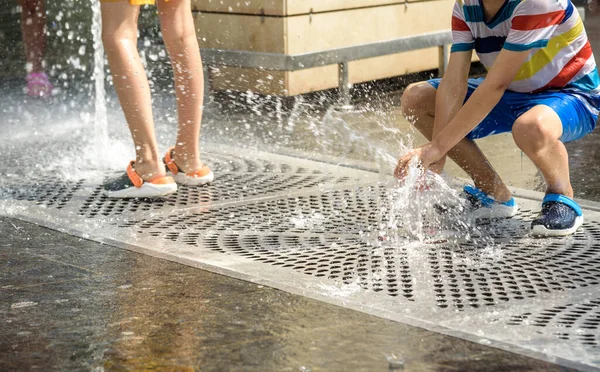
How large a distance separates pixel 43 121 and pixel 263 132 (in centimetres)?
124

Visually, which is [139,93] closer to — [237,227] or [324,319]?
[237,227]

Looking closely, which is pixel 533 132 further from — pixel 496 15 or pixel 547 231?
pixel 496 15

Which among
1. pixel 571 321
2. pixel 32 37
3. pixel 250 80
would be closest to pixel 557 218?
pixel 571 321

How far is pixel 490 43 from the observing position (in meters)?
3.81

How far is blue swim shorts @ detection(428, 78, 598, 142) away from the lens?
12.1 feet

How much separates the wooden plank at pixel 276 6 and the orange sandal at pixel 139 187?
9.19 feet

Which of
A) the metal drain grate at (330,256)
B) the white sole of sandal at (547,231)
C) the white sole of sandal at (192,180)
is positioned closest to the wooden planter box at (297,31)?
the white sole of sandal at (192,180)

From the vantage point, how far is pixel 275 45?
689 centimetres

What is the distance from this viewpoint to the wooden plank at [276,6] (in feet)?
22.5

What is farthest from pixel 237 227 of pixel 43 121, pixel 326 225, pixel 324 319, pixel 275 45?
pixel 275 45

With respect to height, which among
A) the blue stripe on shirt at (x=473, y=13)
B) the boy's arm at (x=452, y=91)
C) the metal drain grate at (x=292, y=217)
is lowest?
the metal drain grate at (x=292, y=217)

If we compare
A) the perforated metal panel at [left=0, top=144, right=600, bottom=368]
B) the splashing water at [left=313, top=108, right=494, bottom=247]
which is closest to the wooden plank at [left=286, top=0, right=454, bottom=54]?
the splashing water at [left=313, top=108, right=494, bottom=247]

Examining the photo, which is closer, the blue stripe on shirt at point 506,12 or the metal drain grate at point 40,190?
the blue stripe on shirt at point 506,12

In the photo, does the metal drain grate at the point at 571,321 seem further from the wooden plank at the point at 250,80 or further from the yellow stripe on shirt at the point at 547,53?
the wooden plank at the point at 250,80
